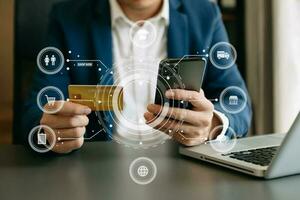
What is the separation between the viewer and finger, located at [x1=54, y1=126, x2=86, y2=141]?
1.87ft

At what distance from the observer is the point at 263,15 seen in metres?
0.62

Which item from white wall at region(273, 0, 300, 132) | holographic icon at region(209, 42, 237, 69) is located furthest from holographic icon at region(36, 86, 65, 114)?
white wall at region(273, 0, 300, 132)

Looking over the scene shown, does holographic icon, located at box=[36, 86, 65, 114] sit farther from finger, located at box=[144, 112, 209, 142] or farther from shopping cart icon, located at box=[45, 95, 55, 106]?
finger, located at box=[144, 112, 209, 142]

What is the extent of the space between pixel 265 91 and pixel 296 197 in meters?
0.22

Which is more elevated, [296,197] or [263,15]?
[263,15]

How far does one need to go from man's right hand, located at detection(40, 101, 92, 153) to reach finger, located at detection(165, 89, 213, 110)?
114 mm

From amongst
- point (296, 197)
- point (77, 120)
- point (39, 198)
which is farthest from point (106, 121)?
point (296, 197)

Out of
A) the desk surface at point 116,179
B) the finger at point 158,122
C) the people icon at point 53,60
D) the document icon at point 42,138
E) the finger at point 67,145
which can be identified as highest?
the people icon at point 53,60

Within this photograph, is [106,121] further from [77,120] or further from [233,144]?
[233,144]

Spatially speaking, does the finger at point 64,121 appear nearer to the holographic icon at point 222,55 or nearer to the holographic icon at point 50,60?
the holographic icon at point 50,60

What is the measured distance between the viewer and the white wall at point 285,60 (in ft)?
2.06

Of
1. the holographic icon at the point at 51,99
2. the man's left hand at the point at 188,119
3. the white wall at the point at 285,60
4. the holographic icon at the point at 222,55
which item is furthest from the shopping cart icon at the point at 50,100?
the white wall at the point at 285,60

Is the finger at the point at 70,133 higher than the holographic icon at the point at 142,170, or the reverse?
the finger at the point at 70,133

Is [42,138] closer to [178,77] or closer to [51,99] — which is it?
[51,99]
